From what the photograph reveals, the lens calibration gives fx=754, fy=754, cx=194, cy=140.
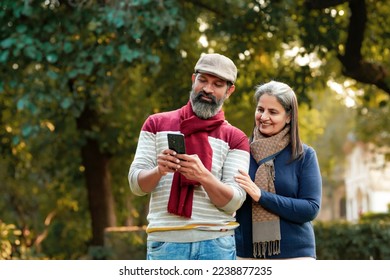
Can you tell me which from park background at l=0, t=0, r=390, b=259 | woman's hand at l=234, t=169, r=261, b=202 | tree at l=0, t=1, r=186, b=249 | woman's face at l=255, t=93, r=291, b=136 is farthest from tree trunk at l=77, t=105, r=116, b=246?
woman's hand at l=234, t=169, r=261, b=202

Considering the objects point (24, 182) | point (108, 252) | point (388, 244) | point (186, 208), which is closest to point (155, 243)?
point (186, 208)

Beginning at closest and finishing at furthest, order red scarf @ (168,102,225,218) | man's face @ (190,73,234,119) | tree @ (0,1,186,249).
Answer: red scarf @ (168,102,225,218) → man's face @ (190,73,234,119) → tree @ (0,1,186,249)

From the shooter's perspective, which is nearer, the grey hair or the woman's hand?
the woman's hand

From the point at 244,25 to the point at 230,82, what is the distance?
841cm

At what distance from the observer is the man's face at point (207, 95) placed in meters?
3.64

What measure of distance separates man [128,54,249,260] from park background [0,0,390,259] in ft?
18.1

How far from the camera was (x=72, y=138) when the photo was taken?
1439 centimetres

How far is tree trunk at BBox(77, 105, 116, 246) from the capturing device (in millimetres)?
14188

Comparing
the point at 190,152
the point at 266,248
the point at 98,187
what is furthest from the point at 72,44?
the point at 190,152

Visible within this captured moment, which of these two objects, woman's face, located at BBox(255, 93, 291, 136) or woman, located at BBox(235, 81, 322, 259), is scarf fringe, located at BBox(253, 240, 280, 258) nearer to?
woman, located at BBox(235, 81, 322, 259)

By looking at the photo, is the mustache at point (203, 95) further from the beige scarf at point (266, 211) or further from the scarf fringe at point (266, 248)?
the scarf fringe at point (266, 248)

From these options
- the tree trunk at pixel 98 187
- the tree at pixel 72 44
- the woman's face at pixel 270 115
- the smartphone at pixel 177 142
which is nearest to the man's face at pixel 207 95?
the smartphone at pixel 177 142

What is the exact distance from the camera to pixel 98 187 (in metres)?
14.3

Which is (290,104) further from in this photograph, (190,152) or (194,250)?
(194,250)
